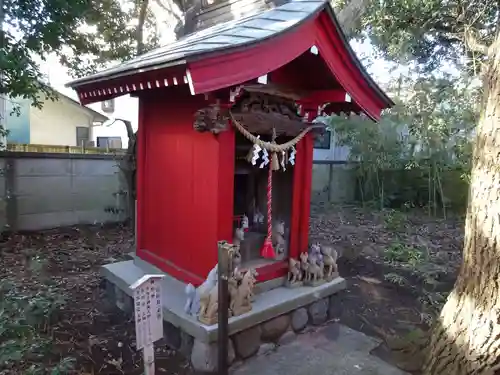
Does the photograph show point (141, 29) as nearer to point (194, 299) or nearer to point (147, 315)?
point (194, 299)

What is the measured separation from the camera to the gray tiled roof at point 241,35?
2344mm

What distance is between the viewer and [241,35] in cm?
260

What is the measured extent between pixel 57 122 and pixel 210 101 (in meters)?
15.4

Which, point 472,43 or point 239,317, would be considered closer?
point 239,317

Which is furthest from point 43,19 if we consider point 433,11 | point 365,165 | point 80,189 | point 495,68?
point 365,165

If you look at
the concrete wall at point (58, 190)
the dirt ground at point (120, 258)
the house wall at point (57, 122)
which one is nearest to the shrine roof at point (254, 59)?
the dirt ground at point (120, 258)

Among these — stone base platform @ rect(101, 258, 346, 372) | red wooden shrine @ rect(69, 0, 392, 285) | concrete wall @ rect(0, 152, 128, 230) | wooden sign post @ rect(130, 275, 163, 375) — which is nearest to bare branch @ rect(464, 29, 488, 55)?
red wooden shrine @ rect(69, 0, 392, 285)

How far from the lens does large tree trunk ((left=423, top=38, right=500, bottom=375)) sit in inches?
89.7

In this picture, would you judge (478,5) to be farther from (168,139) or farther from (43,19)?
(43,19)

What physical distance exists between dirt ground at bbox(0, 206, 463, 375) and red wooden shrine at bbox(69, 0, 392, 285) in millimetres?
775

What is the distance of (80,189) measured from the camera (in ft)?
22.5

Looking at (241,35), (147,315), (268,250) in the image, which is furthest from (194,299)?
(241,35)

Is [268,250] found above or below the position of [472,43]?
below

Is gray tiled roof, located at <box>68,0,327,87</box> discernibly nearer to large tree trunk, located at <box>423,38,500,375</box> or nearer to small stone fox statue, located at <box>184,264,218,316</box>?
large tree trunk, located at <box>423,38,500,375</box>
